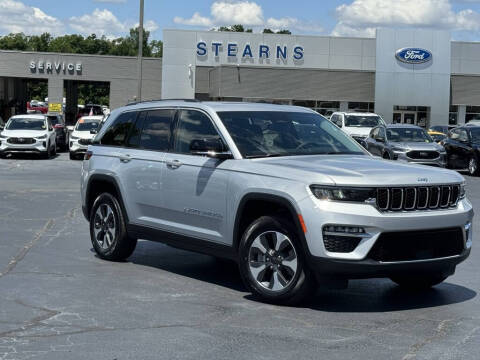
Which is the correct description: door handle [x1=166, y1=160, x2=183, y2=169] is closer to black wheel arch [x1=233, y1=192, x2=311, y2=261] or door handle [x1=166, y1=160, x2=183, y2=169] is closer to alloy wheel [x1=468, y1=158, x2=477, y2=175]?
black wheel arch [x1=233, y1=192, x2=311, y2=261]

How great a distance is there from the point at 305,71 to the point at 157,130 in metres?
51.2

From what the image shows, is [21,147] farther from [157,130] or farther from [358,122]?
[157,130]

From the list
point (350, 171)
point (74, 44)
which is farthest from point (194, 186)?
point (74, 44)

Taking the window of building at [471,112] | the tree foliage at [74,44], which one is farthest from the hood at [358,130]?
the tree foliage at [74,44]

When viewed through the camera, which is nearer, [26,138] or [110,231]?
[110,231]

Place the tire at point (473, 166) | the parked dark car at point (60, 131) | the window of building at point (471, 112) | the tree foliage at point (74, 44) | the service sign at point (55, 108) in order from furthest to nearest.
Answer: the tree foliage at point (74, 44), the service sign at point (55, 108), the window of building at point (471, 112), the parked dark car at point (60, 131), the tire at point (473, 166)

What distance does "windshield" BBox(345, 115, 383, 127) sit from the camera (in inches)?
1272

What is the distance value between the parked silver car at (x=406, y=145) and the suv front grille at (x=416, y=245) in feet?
58.8

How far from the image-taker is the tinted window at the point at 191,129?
8.09 metres

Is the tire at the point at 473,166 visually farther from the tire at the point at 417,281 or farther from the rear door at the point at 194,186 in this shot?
the rear door at the point at 194,186

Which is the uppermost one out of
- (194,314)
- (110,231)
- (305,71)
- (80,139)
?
(305,71)

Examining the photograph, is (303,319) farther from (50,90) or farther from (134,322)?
(50,90)

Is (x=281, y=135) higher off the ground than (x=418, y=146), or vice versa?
(x=281, y=135)

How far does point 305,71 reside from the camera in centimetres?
5919
